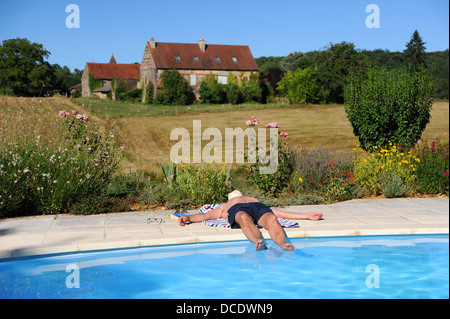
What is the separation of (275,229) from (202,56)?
5248cm

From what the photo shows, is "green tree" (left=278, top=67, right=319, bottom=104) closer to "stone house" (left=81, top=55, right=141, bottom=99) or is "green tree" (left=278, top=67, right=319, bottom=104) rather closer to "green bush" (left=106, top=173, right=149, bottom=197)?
"stone house" (left=81, top=55, right=141, bottom=99)

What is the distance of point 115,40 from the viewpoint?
18.3 m

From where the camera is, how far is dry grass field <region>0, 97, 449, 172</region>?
93.8 ft

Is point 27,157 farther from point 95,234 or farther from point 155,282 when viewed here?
point 155,282

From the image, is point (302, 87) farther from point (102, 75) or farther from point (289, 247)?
point (289, 247)

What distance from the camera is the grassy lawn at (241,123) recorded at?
2880cm

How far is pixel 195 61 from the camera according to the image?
182ft

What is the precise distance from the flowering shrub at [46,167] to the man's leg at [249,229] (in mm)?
2780

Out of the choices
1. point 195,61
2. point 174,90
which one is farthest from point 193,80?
point 174,90

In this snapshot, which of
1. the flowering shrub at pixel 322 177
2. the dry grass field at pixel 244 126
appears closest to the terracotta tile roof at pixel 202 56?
the dry grass field at pixel 244 126

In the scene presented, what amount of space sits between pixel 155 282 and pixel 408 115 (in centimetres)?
857

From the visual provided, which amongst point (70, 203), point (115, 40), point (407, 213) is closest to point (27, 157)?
point (70, 203)

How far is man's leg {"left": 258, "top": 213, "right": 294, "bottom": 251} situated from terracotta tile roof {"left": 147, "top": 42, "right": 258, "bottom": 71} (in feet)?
162

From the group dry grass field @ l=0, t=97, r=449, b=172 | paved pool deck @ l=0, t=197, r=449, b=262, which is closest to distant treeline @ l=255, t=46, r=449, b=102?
dry grass field @ l=0, t=97, r=449, b=172
